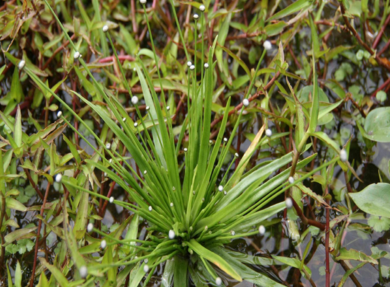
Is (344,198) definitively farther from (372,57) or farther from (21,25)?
(21,25)

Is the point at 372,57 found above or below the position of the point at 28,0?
below

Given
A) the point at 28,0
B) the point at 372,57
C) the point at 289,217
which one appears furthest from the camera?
the point at 372,57

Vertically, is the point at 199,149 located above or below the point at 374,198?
above

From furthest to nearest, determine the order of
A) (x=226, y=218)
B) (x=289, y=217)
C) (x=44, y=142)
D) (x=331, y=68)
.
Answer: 1. (x=331, y=68)
2. (x=289, y=217)
3. (x=44, y=142)
4. (x=226, y=218)

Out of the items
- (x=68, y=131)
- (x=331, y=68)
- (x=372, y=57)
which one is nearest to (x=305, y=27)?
(x=331, y=68)
